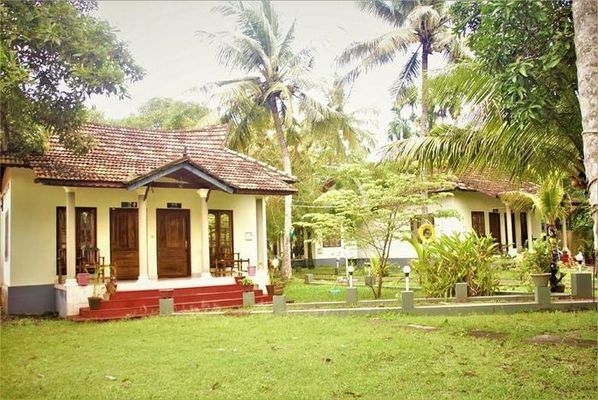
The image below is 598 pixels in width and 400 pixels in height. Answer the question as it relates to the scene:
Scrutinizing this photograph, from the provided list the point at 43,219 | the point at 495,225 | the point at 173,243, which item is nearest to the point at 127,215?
the point at 173,243

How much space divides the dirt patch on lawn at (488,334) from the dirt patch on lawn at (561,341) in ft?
1.19

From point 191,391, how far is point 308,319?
4521 mm

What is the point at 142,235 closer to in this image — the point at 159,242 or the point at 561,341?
the point at 159,242

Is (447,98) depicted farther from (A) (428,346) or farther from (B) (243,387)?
(B) (243,387)

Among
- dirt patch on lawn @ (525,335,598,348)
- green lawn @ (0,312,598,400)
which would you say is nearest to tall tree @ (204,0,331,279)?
green lawn @ (0,312,598,400)

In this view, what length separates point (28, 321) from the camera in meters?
10.4

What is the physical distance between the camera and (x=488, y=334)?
7.83 meters

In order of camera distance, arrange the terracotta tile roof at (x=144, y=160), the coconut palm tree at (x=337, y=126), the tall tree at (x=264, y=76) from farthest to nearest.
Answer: the coconut palm tree at (x=337, y=126) → the tall tree at (x=264, y=76) → the terracotta tile roof at (x=144, y=160)

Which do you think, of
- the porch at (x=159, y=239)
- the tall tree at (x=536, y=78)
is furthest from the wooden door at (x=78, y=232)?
the tall tree at (x=536, y=78)

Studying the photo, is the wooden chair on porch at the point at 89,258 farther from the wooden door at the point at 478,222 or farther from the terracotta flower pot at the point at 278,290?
the wooden door at the point at 478,222

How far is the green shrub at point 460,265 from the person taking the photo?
11.6 m

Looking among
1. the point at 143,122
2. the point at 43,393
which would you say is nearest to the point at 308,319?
the point at 43,393

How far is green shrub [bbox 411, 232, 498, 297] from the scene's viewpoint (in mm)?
11641

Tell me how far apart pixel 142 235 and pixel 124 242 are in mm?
1277
